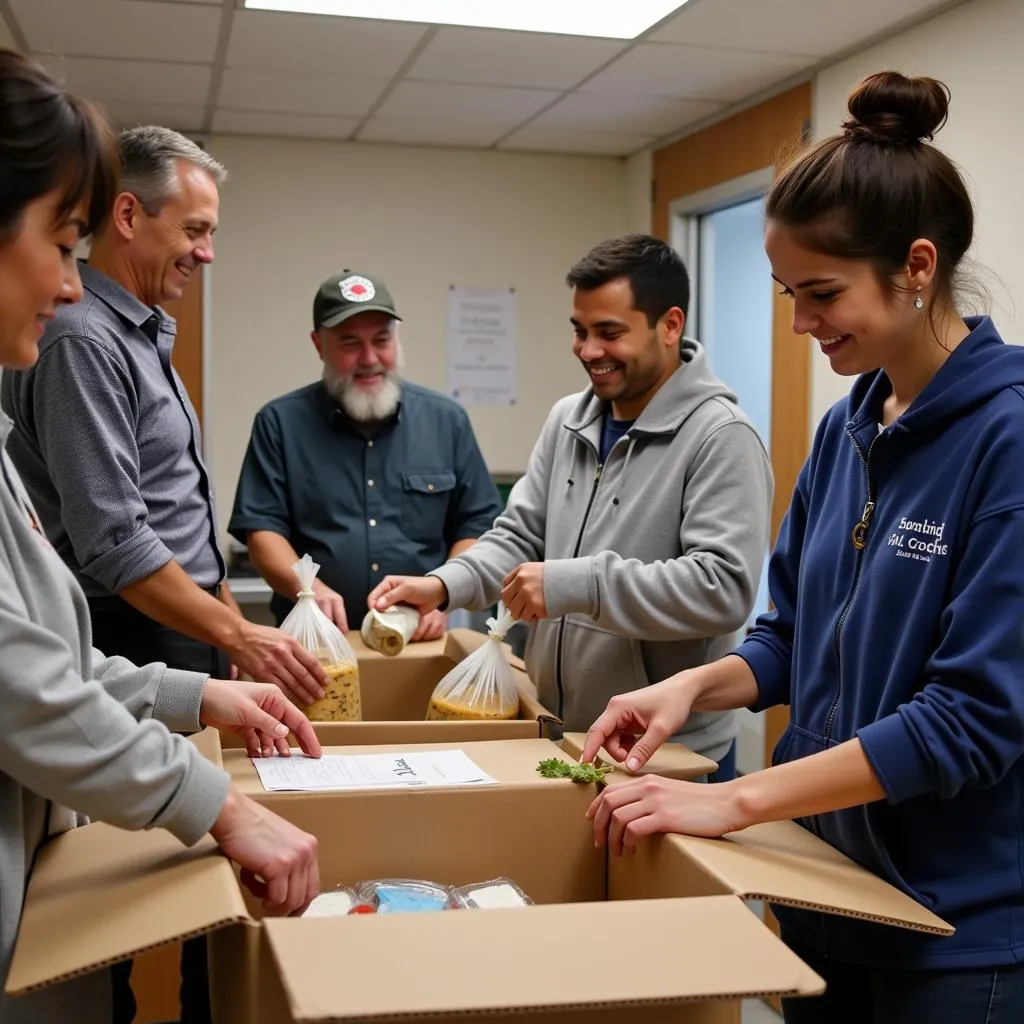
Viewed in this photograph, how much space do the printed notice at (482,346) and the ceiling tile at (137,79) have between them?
1.30 meters

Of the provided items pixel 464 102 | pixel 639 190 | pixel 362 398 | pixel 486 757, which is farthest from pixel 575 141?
pixel 486 757

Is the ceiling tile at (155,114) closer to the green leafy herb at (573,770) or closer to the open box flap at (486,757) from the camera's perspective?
the open box flap at (486,757)

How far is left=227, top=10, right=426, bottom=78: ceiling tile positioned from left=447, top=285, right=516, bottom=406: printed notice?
1.30m

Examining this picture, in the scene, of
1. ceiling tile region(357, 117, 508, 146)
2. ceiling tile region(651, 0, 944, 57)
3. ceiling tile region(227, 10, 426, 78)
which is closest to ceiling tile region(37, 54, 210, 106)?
ceiling tile region(227, 10, 426, 78)

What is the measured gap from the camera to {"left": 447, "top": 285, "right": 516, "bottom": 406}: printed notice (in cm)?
468

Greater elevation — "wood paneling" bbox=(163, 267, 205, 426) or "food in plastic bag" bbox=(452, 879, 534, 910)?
"wood paneling" bbox=(163, 267, 205, 426)

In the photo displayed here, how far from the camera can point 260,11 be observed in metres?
2.86

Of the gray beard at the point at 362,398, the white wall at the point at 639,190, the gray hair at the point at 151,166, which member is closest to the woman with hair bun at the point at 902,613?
the gray hair at the point at 151,166

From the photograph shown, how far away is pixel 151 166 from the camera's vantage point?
81.4 inches

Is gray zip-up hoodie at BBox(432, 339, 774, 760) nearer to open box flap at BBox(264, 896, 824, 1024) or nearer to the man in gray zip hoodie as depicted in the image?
the man in gray zip hoodie

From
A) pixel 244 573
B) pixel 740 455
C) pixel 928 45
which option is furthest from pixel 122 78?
pixel 740 455

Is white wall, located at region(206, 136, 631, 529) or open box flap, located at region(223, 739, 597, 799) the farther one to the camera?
white wall, located at region(206, 136, 631, 529)

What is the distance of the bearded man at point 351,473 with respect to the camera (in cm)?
282

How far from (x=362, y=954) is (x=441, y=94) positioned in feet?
10.9
